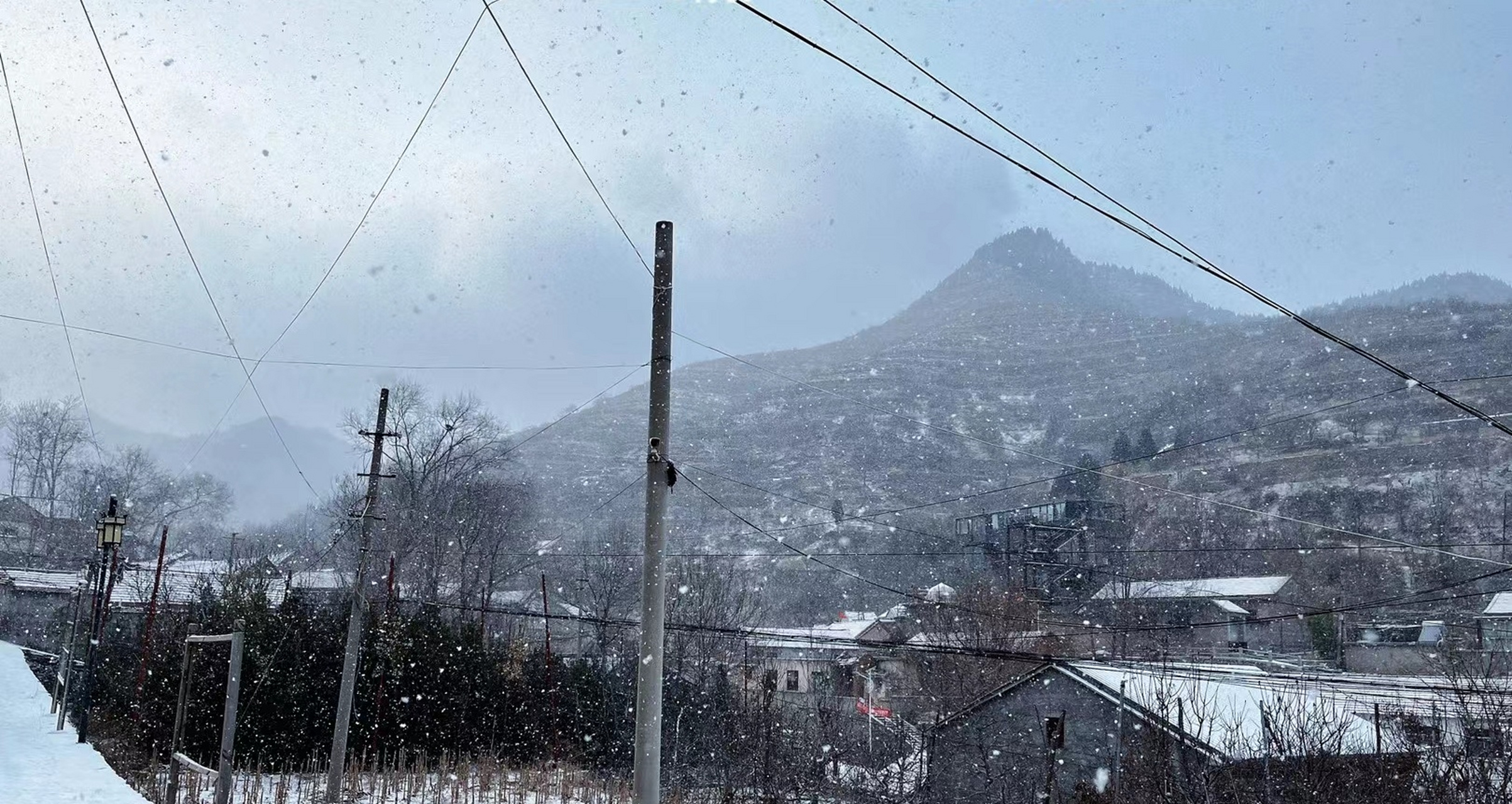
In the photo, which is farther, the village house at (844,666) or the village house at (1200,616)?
the village house at (1200,616)

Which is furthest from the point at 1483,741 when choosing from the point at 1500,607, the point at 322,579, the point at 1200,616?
the point at 322,579

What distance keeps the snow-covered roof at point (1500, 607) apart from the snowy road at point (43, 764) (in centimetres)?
4555

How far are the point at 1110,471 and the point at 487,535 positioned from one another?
65.6m

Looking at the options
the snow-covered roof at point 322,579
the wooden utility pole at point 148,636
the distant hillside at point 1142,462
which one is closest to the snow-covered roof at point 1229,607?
the distant hillside at point 1142,462

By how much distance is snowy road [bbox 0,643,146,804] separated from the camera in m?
11.9

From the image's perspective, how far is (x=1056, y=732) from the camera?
25.2 metres

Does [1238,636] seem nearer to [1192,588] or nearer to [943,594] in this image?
[1192,588]

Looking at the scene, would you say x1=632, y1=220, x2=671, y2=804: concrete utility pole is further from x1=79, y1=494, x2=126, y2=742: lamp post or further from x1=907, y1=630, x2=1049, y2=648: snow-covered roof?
x1=907, y1=630, x2=1049, y2=648: snow-covered roof

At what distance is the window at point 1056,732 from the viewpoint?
24.5m

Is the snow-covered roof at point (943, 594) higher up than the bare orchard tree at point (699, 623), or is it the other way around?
the snow-covered roof at point (943, 594)

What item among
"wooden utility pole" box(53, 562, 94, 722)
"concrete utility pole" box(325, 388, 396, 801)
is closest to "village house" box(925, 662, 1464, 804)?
"concrete utility pole" box(325, 388, 396, 801)

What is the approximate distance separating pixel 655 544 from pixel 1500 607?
4844 cm

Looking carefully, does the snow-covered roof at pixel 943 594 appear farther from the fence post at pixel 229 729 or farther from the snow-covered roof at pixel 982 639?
the fence post at pixel 229 729

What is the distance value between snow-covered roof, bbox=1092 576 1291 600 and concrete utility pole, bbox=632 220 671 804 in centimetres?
4920
